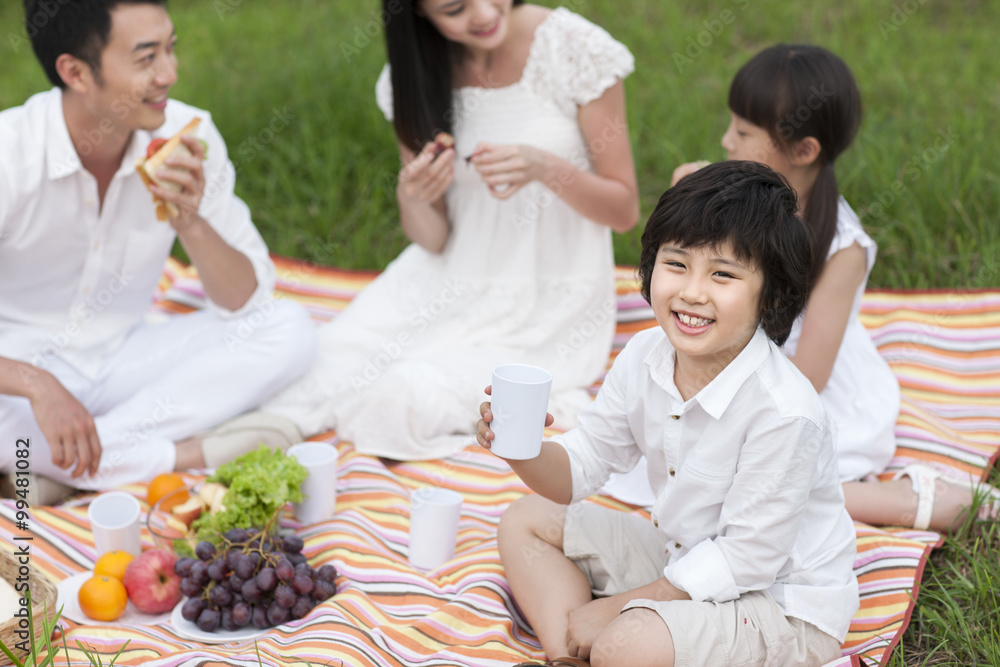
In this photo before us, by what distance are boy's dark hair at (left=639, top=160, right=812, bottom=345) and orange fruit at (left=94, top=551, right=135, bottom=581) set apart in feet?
5.25

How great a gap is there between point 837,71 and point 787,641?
1.64 m

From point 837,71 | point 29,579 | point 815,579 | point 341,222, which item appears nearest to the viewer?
point 815,579

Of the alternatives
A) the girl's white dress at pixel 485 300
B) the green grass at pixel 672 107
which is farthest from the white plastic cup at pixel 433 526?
the green grass at pixel 672 107

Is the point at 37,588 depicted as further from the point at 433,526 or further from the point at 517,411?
the point at 517,411

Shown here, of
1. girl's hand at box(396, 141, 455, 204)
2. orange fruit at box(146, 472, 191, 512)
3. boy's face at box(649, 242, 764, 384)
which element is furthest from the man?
boy's face at box(649, 242, 764, 384)

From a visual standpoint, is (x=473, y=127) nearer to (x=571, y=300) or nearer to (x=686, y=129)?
(x=571, y=300)

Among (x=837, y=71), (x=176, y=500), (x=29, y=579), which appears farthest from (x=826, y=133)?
(x=29, y=579)

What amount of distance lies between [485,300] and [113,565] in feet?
5.10

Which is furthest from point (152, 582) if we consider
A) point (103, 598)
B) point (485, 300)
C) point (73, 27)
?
point (73, 27)

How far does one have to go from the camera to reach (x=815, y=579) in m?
2.07

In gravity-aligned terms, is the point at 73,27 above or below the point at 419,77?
above

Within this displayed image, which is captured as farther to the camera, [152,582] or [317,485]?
[317,485]

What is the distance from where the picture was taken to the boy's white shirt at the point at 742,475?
6.37ft

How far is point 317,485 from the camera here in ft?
9.27
